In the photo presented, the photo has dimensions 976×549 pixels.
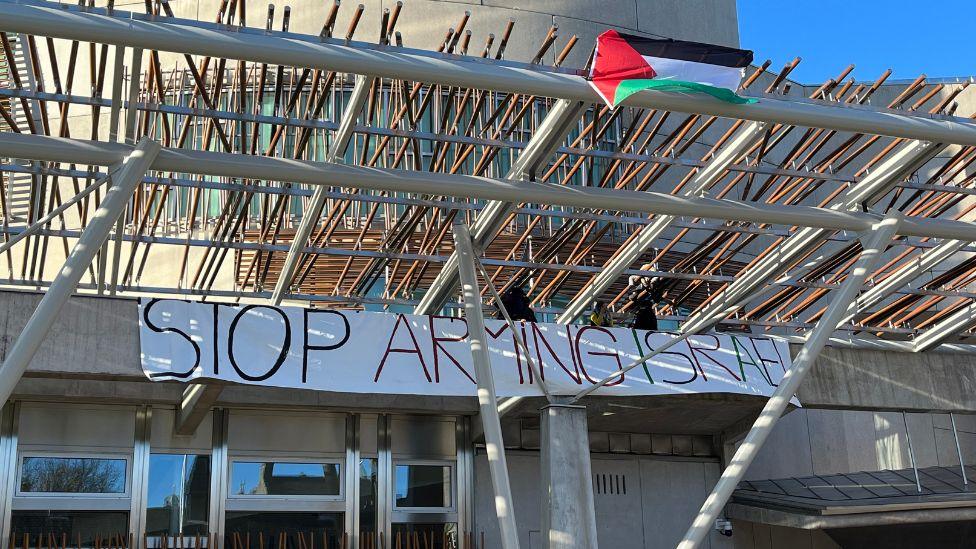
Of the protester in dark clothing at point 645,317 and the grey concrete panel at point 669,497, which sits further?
the grey concrete panel at point 669,497

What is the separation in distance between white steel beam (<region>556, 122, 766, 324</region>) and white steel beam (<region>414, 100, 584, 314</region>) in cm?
198

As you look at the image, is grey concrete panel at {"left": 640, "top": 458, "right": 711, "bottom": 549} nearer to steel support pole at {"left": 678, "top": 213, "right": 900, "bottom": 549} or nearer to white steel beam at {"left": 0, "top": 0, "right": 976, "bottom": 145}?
steel support pole at {"left": 678, "top": 213, "right": 900, "bottom": 549}

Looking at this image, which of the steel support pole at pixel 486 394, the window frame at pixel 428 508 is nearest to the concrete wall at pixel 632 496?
the window frame at pixel 428 508

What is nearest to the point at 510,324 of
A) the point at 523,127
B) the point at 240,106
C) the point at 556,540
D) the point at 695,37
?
the point at 556,540

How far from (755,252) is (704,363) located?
690cm

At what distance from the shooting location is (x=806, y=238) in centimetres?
1429

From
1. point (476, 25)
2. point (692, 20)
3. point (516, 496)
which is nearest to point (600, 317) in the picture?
point (516, 496)

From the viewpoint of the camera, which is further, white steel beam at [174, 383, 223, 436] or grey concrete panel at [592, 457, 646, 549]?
grey concrete panel at [592, 457, 646, 549]

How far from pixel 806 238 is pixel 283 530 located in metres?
9.02

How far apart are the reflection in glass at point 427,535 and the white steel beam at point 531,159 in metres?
5.24

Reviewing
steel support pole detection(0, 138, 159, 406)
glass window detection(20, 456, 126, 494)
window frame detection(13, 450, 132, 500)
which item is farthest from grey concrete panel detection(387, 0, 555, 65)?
steel support pole detection(0, 138, 159, 406)

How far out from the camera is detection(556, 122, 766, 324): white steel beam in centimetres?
1217

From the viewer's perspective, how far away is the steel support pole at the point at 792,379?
39.9 ft

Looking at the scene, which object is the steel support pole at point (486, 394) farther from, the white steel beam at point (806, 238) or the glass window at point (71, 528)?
the glass window at point (71, 528)
